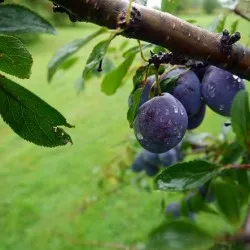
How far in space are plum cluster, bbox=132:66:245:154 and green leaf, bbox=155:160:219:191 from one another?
2.0 inches

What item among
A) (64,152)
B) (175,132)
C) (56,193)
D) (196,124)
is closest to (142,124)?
(175,132)

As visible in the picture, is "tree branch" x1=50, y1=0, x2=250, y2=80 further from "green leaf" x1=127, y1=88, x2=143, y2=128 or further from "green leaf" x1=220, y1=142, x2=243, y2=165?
"green leaf" x1=220, y1=142, x2=243, y2=165

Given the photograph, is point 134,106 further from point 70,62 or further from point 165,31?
point 70,62

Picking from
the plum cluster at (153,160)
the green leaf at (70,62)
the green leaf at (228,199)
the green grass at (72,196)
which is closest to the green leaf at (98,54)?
the green leaf at (228,199)

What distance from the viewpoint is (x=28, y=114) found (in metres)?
0.44

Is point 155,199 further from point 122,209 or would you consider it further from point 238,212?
point 238,212

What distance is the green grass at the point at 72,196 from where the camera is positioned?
7.47ft

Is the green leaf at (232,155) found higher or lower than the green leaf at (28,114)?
lower

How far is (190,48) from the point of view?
1.31 feet

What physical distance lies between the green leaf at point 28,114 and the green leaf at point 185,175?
15 centimetres

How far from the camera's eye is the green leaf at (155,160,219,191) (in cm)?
54

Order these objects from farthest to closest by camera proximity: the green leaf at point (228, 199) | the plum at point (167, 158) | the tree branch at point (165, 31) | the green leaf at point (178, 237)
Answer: the plum at point (167, 158) → the green leaf at point (228, 199) → the green leaf at point (178, 237) → the tree branch at point (165, 31)

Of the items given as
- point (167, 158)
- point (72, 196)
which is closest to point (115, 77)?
point (167, 158)

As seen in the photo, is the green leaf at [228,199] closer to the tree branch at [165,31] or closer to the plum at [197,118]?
the plum at [197,118]
